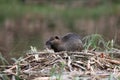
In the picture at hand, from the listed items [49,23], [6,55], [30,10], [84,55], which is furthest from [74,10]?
[84,55]

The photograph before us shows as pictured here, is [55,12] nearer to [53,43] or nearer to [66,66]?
[53,43]

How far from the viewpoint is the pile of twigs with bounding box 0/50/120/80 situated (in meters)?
7.49

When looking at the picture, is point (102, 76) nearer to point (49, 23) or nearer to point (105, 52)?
point (105, 52)

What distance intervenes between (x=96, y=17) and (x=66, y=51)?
48.6 feet

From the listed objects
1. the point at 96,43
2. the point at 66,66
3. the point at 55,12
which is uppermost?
the point at 55,12

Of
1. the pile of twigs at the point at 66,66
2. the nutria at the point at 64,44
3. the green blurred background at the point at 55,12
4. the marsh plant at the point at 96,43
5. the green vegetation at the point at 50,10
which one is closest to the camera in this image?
the pile of twigs at the point at 66,66

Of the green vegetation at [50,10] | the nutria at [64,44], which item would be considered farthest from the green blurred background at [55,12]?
the nutria at [64,44]

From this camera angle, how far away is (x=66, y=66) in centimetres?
790

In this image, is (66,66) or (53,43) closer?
(66,66)

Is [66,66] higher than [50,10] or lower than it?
lower

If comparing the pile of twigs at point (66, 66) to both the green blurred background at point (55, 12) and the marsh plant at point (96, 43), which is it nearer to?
the marsh plant at point (96, 43)

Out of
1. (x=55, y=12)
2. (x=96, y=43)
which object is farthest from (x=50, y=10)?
(x=96, y=43)

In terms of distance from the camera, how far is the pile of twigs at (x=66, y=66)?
295 inches

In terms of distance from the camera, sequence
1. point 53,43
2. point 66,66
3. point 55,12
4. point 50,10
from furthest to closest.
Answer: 1. point 50,10
2. point 55,12
3. point 53,43
4. point 66,66
